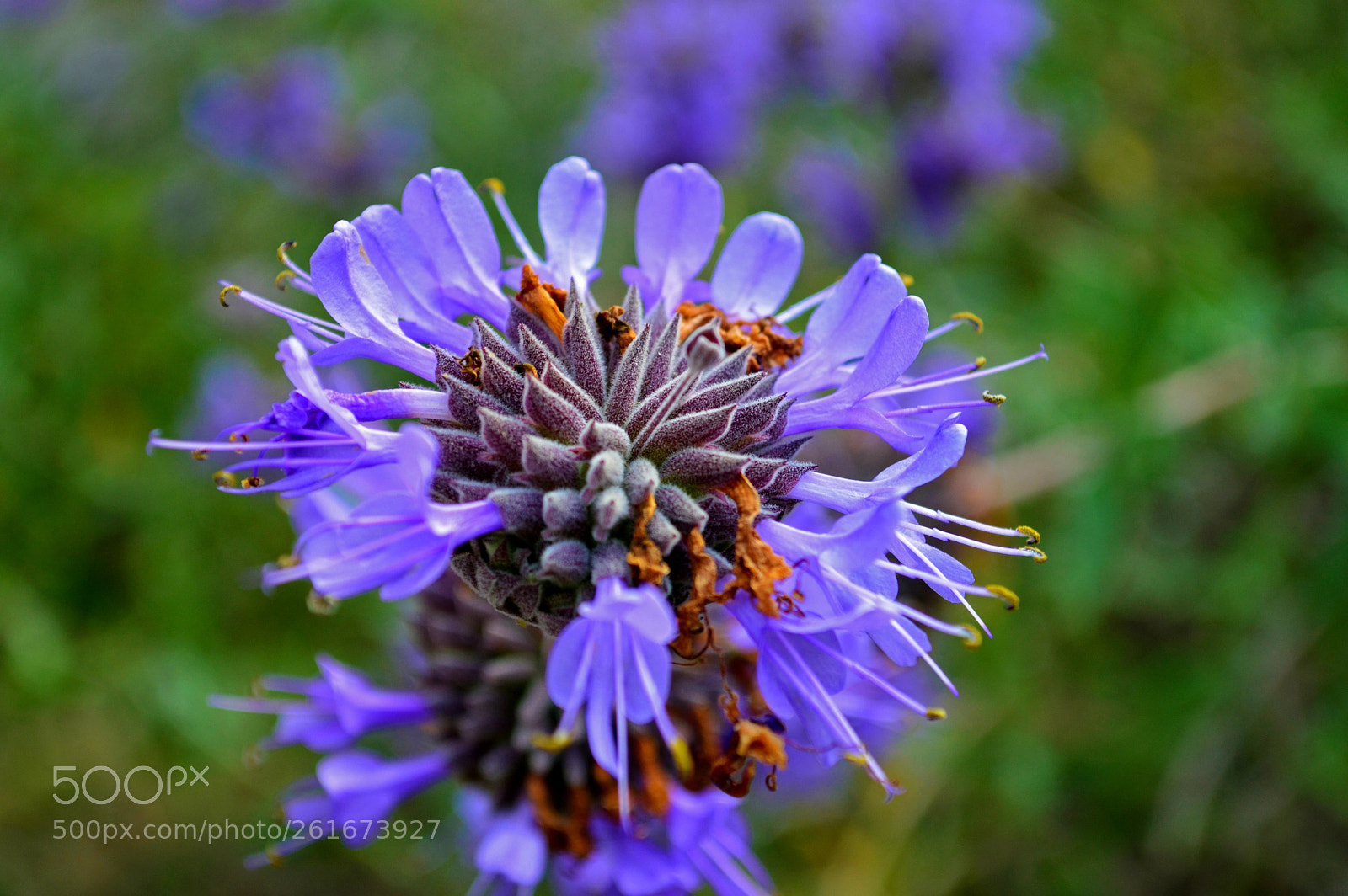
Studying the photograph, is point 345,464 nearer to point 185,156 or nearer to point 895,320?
point 895,320

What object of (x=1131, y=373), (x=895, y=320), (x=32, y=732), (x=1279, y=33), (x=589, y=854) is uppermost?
(x=1279, y=33)

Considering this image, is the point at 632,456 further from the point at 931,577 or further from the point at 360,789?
the point at 360,789

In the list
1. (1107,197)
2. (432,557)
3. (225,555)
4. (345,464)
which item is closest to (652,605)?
(432,557)

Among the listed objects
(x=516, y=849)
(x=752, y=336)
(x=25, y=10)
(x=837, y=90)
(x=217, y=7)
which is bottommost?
(x=25, y=10)

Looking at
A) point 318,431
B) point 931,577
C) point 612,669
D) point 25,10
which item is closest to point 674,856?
point 612,669

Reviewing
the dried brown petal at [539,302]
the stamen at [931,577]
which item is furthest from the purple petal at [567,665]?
the dried brown petal at [539,302]
